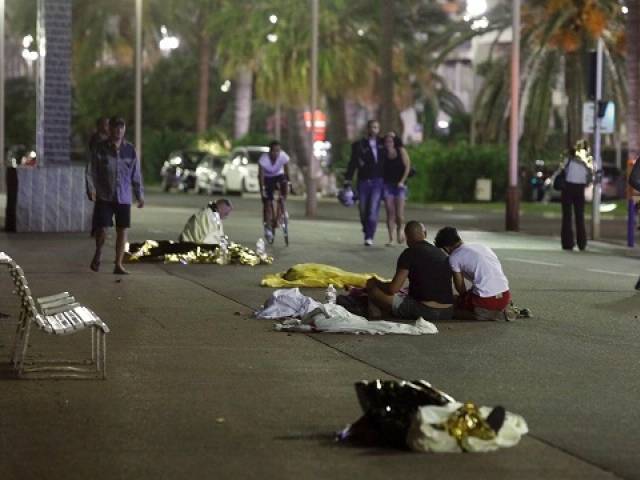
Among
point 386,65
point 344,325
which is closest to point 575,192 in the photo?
point 344,325

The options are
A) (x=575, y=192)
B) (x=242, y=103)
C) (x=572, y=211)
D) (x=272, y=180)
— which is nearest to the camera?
(x=575, y=192)

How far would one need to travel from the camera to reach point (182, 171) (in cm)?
6344

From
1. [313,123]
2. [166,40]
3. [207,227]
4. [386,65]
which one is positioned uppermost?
[166,40]

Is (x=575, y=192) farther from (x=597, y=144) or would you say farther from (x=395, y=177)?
(x=597, y=144)

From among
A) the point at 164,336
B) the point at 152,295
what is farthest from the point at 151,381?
the point at 152,295

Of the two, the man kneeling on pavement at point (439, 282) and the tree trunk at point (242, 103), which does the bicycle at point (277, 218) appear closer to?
the man kneeling on pavement at point (439, 282)

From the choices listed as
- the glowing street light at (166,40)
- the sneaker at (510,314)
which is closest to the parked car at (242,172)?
the glowing street light at (166,40)

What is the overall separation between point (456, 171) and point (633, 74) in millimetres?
11848

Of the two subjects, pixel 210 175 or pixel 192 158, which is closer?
pixel 210 175

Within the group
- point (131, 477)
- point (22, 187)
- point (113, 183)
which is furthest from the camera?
point (22, 187)

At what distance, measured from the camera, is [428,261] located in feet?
50.0

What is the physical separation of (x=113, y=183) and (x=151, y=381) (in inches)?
360

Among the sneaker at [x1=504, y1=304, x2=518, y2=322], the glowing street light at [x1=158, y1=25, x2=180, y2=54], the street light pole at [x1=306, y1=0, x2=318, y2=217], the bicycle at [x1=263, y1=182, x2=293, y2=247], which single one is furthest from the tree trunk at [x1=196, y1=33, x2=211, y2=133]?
the sneaker at [x1=504, y1=304, x2=518, y2=322]

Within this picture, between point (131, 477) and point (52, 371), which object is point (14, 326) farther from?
point (131, 477)
